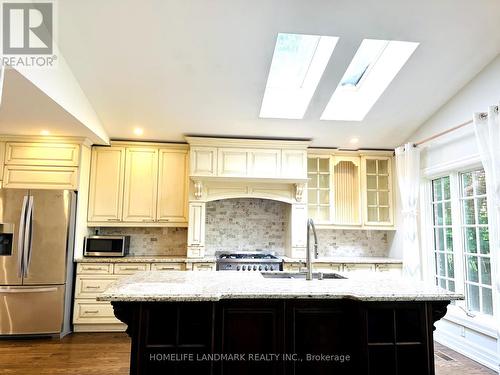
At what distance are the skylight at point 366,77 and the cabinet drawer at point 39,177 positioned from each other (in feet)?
10.5

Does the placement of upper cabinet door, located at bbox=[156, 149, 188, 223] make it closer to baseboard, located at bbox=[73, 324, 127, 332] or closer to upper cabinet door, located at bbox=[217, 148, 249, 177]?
upper cabinet door, located at bbox=[217, 148, 249, 177]

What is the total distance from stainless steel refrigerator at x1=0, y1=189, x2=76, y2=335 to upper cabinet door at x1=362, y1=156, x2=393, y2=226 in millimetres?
3981

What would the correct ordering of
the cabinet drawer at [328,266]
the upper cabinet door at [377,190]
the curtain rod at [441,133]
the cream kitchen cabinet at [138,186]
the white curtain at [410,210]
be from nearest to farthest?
the curtain rod at [441,133] → the white curtain at [410,210] → the cabinet drawer at [328,266] → the cream kitchen cabinet at [138,186] → the upper cabinet door at [377,190]

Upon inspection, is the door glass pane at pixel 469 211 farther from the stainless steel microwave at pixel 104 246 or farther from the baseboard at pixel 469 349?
the stainless steel microwave at pixel 104 246

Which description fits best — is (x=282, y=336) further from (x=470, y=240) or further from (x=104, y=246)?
(x=104, y=246)

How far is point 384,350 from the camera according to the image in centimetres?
218

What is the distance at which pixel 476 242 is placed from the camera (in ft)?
11.6

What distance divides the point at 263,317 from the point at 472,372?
88.4 inches

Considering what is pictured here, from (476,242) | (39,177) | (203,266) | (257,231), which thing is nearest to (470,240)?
(476,242)

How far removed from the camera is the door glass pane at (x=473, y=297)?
3524 millimetres

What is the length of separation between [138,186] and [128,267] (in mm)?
1065

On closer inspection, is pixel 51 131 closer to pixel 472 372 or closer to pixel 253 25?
pixel 253 25

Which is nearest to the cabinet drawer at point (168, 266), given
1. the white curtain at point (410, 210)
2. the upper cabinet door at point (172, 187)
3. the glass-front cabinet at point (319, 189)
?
the upper cabinet door at point (172, 187)

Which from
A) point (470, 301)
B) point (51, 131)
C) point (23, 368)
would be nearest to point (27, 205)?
point (51, 131)
